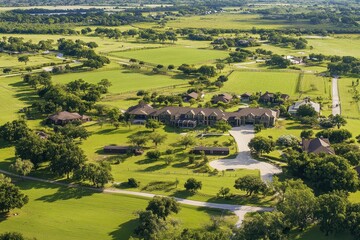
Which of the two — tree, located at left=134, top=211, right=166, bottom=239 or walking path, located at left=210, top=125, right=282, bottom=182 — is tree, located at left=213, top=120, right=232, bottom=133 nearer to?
walking path, located at left=210, top=125, right=282, bottom=182

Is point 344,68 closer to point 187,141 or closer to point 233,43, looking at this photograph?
point 233,43

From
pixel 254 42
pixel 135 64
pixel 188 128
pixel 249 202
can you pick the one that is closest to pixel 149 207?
pixel 249 202

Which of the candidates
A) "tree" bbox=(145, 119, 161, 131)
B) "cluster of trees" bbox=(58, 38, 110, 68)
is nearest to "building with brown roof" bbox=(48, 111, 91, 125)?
"tree" bbox=(145, 119, 161, 131)

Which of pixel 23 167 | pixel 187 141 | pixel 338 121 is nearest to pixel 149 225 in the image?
pixel 23 167

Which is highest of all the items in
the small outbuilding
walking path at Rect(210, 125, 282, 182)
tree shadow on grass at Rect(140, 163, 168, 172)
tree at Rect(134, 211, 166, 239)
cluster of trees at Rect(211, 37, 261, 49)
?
cluster of trees at Rect(211, 37, 261, 49)

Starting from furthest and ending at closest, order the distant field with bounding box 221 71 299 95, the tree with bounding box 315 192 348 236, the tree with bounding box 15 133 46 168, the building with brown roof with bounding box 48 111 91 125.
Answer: the distant field with bounding box 221 71 299 95
the building with brown roof with bounding box 48 111 91 125
the tree with bounding box 15 133 46 168
the tree with bounding box 315 192 348 236
